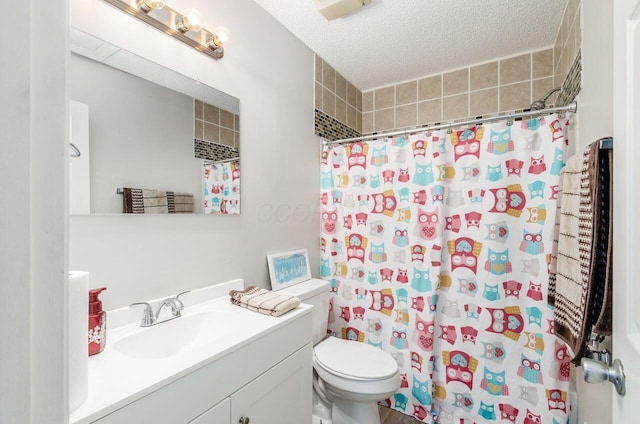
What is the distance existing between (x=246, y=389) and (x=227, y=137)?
1.12 metres

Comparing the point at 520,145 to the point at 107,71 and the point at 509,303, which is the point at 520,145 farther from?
the point at 107,71

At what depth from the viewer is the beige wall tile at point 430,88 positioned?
2.31 meters

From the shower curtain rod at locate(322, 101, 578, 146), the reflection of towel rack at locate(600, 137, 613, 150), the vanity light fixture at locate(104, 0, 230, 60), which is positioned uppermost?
the vanity light fixture at locate(104, 0, 230, 60)

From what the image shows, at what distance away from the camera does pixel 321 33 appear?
1851mm

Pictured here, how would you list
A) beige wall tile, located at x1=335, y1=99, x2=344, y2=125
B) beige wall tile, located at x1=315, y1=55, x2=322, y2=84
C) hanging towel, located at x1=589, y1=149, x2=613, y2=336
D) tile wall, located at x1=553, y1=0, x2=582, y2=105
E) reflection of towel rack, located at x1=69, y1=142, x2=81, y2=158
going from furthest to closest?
1. beige wall tile, located at x1=335, y1=99, x2=344, y2=125
2. beige wall tile, located at x1=315, y1=55, x2=322, y2=84
3. tile wall, located at x1=553, y1=0, x2=582, y2=105
4. reflection of towel rack, located at x1=69, y1=142, x2=81, y2=158
5. hanging towel, located at x1=589, y1=149, x2=613, y2=336

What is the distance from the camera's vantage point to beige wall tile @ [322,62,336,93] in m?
2.17

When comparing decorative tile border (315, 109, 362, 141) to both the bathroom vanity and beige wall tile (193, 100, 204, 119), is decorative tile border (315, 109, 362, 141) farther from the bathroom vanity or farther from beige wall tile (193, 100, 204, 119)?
the bathroom vanity

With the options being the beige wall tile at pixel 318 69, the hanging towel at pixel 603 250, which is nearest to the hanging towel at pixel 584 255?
the hanging towel at pixel 603 250

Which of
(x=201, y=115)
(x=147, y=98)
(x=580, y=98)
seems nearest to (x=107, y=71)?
(x=147, y=98)

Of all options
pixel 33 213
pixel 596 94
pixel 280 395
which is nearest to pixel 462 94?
pixel 596 94

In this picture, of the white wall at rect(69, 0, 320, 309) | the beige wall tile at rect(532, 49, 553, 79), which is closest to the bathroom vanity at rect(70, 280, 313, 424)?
the white wall at rect(69, 0, 320, 309)

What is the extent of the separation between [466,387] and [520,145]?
4.69 ft

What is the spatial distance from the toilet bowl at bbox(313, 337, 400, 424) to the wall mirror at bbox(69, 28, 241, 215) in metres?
1.00

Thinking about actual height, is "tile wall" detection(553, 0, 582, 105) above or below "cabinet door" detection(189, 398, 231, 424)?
above
